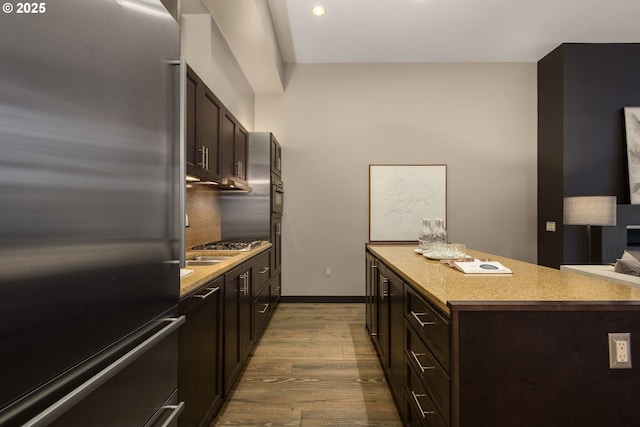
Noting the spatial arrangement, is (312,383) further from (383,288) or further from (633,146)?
(633,146)

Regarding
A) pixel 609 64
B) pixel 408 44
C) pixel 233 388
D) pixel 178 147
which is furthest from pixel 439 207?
pixel 178 147

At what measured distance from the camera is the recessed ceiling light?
3.27 metres

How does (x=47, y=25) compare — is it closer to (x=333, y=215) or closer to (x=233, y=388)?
(x=233, y=388)

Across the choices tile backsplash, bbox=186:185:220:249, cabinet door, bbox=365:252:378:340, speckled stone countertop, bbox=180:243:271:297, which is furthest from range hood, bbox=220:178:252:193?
cabinet door, bbox=365:252:378:340

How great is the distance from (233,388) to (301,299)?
226 cm

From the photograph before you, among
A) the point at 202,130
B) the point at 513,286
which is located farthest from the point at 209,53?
the point at 513,286

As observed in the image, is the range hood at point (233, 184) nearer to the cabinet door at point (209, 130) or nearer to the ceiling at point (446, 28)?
the cabinet door at point (209, 130)

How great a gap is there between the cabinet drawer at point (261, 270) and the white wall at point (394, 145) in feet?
3.42

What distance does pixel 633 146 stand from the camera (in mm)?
3887

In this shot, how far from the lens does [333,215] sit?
448 centimetres

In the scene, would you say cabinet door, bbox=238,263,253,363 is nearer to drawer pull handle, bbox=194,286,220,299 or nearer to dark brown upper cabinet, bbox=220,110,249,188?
drawer pull handle, bbox=194,286,220,299

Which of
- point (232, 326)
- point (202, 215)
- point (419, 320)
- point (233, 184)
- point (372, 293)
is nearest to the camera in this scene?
point (419, 320)

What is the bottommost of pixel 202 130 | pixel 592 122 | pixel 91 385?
pixel 91 385

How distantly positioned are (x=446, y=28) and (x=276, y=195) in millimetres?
2768
